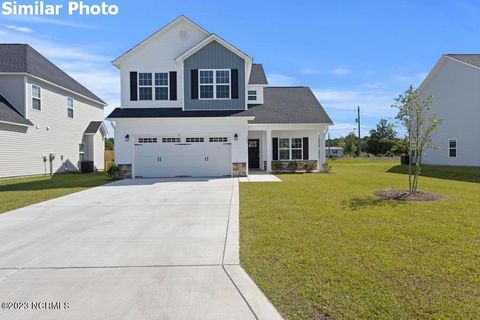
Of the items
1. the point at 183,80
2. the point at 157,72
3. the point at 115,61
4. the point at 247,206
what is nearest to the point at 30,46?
the point at 115,61

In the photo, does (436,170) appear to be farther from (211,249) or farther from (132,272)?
(132,272)

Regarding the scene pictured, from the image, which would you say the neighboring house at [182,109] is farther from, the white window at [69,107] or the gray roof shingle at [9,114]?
the white window at [69,107]

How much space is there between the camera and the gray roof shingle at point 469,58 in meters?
23.8

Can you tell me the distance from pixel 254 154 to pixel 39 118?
1447 centimetres

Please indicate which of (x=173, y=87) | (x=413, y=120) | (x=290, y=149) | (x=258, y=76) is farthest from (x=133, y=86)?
(x=413, y=120)

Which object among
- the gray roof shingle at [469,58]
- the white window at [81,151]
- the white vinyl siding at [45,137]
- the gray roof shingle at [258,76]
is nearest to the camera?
the white vinyl siding at [45,137]

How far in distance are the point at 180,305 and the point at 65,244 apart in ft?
→ 11.3

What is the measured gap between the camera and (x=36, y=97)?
74.3 ft

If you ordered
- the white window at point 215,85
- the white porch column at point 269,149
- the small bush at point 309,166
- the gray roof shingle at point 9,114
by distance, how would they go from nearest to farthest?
the white window at point 215,85, the gray roof shingle at point 9,114, the white porch column at point 269,149, the small bush at point 309,166

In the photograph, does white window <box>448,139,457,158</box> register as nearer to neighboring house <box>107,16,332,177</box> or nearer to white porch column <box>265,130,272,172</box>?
white porch column <box>265,130,272,172</box>

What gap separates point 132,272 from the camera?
4867 millimetres

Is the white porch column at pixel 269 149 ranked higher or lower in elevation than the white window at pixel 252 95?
lower

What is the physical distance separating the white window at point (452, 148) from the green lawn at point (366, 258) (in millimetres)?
18173

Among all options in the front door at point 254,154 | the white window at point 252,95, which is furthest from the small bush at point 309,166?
the white window at point 252,95
